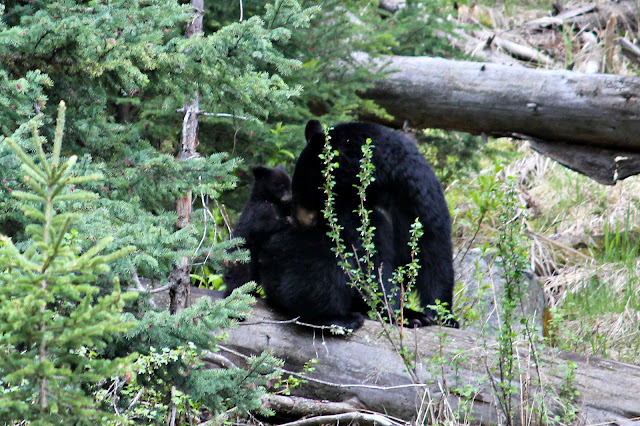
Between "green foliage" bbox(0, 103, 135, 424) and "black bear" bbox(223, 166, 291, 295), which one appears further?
"black bear" bbox(223, 166, 291, 295)

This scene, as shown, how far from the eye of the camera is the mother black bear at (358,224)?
4719mm

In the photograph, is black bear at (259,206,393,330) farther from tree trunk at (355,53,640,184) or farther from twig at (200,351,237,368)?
tree trunk at (355,53,640,184)

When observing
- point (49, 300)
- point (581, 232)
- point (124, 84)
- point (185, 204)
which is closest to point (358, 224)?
point (185, 204)

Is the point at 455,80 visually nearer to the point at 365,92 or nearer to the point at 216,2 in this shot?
the point at 365,92

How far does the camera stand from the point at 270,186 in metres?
5.37

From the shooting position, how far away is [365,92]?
720 cm

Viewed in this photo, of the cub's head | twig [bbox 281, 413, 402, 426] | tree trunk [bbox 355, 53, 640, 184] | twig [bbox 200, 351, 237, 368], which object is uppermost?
tree trunk [bbox 355, 53, 640, 184]

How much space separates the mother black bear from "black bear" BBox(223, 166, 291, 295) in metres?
0.14

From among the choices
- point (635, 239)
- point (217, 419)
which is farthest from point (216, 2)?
point (635, 239)

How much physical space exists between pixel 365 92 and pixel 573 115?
7.05ft

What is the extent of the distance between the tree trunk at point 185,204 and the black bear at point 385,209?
99cm

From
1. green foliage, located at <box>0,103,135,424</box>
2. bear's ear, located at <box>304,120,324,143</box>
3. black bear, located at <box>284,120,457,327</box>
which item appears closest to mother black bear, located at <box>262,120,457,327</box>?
black bear, located at <box>284,120,457,327</box>

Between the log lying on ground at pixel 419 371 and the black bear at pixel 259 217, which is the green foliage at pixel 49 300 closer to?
the log lying on ground at pixel 419 371

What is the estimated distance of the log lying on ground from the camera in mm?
3707
